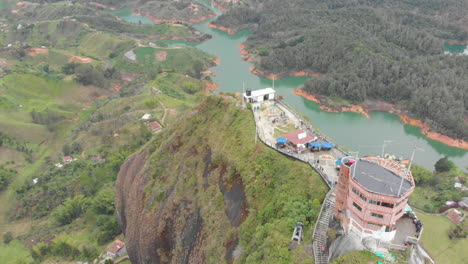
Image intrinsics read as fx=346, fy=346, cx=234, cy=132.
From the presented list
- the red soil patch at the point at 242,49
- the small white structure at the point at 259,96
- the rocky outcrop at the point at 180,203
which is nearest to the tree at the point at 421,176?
the small white structure at the point at 259,96

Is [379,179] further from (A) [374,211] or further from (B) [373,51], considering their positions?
(B) [373,51]

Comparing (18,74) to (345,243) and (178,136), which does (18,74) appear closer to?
(178,136)

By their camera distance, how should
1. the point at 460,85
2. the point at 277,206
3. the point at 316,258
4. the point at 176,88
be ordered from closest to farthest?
the point at 316,258 → the point at 277,206 → the point at 460,85 → the point at 176,88

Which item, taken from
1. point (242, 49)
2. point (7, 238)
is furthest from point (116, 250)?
point (242, 49)

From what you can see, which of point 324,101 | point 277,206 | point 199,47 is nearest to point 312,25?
point 199,47

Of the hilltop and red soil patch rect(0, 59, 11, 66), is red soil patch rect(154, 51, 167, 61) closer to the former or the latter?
the hilltop

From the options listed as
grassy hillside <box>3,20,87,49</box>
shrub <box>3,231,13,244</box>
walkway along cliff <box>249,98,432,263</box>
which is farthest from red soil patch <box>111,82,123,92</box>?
walkway along cliff <box>249,98,432,263</box>
